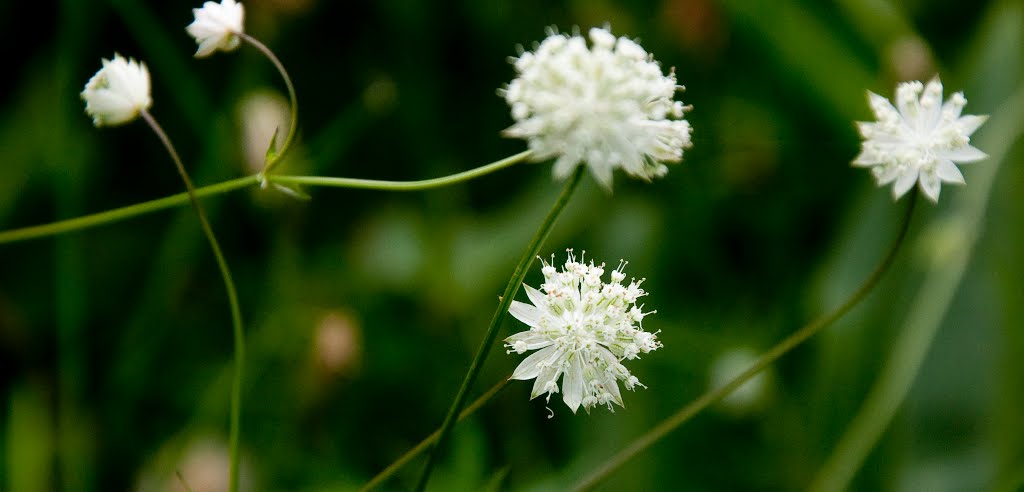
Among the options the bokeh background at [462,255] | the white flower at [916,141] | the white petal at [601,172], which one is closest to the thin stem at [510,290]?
the white petal at [601,172]

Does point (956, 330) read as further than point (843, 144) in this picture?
No

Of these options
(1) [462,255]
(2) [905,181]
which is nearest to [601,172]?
(2) [905,181]

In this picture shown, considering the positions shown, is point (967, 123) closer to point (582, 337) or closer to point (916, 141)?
point (916, 141)

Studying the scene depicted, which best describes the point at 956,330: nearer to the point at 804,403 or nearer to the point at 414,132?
the point at 804,403

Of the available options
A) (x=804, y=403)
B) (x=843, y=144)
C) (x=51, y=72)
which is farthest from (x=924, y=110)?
(x=51, y=72)

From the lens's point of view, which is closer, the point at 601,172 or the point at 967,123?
the point at 601,172

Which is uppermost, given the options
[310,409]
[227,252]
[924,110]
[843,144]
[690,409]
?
[843,144]

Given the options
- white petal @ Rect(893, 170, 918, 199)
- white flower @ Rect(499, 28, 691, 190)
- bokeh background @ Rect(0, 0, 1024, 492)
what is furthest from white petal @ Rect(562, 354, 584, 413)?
bokeh background @ Rect(0, 0, 1024, 492)
